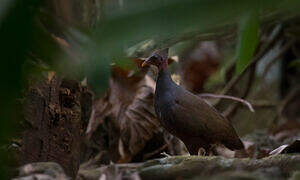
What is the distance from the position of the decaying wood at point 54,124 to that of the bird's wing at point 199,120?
94cm

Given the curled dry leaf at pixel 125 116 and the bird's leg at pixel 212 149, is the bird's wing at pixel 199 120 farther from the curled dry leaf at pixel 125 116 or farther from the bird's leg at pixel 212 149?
the curled dry leaf at pixel 125 116

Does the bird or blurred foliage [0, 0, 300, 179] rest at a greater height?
the bird

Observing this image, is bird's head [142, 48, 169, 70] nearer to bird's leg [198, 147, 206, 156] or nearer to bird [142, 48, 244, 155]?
bird [142, 48, 244, 155]

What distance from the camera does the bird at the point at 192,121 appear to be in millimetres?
3525

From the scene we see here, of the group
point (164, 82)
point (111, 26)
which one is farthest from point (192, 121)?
point (111, 26)

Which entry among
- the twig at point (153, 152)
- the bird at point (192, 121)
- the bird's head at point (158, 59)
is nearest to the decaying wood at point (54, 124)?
the bird at point (192, 121)

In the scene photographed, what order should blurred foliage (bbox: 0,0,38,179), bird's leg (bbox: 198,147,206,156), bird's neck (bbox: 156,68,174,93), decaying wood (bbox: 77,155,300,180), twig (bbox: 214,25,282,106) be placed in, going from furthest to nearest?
twig (bbox: 214,25,282,106) → bird's neck (bbox: 156,68,174,93) → bird's leg (bbox: 198,147,206,156) → decaying wood (bbox: 77,155,300,180) → blurred foliage (bbox: 0,0,38,179)

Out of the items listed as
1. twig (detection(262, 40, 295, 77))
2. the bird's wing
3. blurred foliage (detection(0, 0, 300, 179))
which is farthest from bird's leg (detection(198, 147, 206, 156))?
twig (detection(262, 40, 295, 77))

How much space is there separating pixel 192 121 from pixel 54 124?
1350 millimetres

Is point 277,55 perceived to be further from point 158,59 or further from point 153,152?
point 158,59

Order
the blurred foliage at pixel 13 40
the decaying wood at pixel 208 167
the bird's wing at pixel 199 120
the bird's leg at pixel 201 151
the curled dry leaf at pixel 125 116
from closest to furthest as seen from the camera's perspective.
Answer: the blurred foliage at pixel 13 40, the decaying wood at pixel 208 167, the bird's wing at pixel 199 120, the bird's leg at pixel 201 151, the curled dry leaf at pixel 125 116

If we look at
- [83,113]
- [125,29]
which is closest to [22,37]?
[125,29]

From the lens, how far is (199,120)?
3.56m

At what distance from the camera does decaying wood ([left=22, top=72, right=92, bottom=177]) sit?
223 cm
